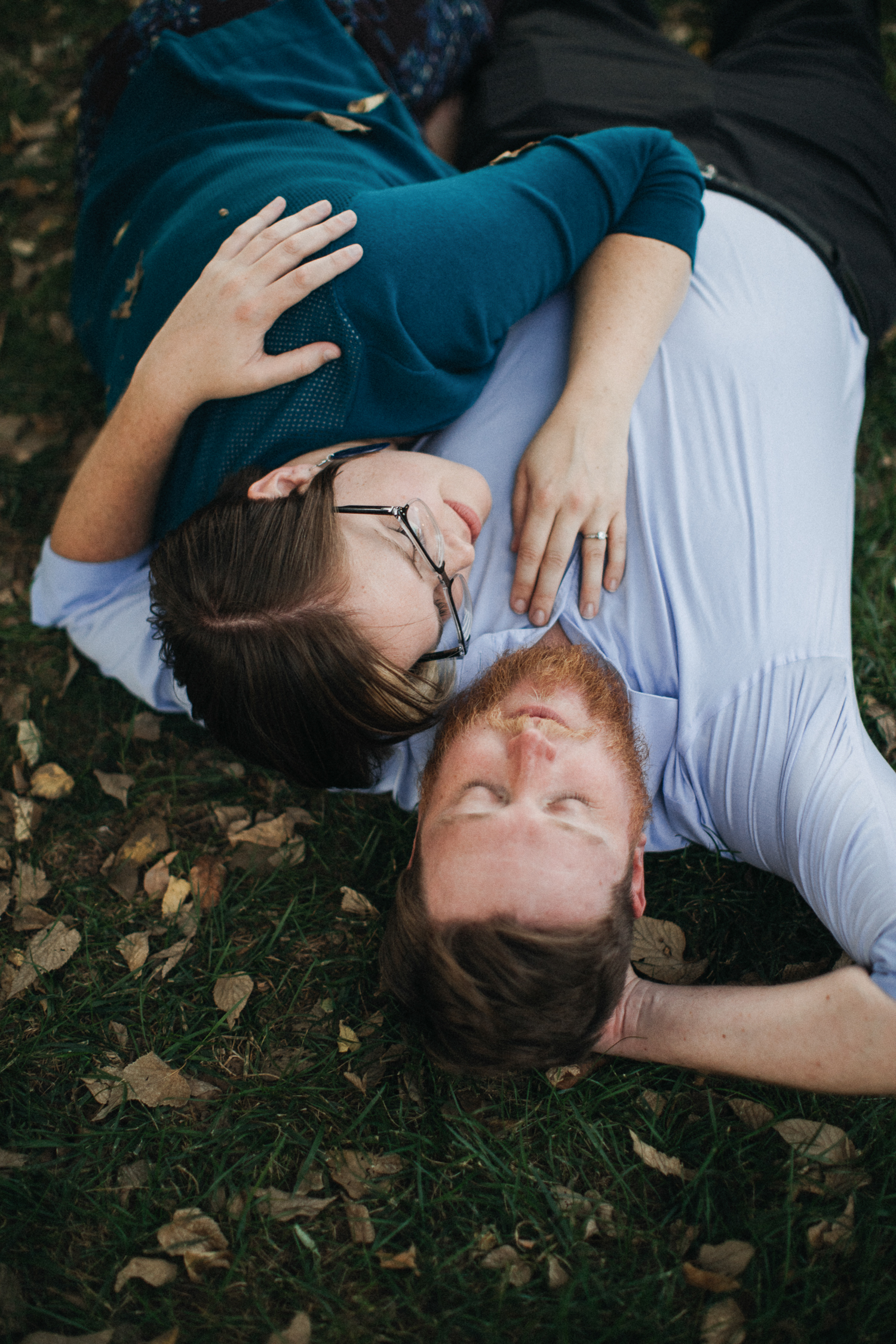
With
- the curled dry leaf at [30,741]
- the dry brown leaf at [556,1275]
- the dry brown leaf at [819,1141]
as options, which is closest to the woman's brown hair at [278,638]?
the curled dry leaf at [30,741]

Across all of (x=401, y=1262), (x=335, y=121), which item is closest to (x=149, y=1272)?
(x=401, y=1262)

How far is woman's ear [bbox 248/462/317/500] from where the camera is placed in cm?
255

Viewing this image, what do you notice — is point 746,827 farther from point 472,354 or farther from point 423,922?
point 472,354

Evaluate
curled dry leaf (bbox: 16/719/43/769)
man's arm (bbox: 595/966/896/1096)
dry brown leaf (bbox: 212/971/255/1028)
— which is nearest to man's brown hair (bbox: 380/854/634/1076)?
man's arm (bbox: 595/966/896/1096)

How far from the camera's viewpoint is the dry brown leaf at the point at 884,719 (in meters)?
3.31

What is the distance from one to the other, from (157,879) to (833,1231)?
→ 2.65 meters

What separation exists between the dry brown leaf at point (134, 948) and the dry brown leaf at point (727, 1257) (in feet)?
7.06

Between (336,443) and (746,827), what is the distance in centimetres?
185

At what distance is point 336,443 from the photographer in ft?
8.88

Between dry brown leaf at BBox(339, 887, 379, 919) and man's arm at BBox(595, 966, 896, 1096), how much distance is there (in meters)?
0.97

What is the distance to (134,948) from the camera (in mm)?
3150

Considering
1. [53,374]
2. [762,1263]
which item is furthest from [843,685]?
[53,374]

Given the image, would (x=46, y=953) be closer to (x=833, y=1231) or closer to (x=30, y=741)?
(x=30, y=741)

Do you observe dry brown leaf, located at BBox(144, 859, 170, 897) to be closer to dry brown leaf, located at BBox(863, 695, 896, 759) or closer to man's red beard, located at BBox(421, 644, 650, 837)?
man's red beard, located at BBox(421, 644, 650, 837)
